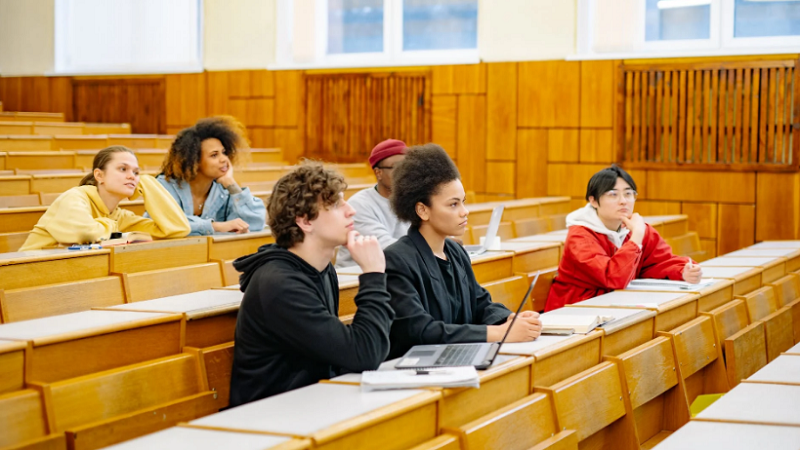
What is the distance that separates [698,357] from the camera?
9.28ft

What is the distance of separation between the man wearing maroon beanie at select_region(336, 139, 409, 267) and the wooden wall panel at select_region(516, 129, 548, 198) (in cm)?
370

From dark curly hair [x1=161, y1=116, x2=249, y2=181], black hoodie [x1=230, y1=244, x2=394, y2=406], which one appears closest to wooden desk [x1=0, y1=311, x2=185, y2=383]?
black hoodie [x1=230, y1=244, x2=394, y2=406]

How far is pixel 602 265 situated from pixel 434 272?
1057mm

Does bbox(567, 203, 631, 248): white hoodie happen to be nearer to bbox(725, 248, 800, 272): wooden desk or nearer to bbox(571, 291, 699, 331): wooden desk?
bbox(571, 291, 699, 331): wooden desk

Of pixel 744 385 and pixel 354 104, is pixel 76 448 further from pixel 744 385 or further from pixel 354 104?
pixel 354 104

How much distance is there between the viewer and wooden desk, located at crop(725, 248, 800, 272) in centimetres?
434

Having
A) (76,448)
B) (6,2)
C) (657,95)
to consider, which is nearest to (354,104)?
(657,95)

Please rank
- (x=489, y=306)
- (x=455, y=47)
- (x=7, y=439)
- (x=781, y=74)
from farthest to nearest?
1. (x=455, y=47)
2. (x=781, y=74)
3. (x=489, y=306)
4. (x=7, y=439)

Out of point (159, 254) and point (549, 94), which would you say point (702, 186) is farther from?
point (159, 254)

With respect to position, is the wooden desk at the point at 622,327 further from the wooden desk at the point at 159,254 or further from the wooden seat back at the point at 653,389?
the wooden desk at the point at 159,254

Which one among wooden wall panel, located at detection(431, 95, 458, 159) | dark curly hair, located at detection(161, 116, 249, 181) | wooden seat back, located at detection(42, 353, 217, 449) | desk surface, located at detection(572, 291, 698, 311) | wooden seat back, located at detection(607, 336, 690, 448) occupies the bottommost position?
wooden seat back, located at detection(607, 336, 690, 448)

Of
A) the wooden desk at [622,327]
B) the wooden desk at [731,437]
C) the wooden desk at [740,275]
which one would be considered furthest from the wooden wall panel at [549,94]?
the wooden desk at [731,437]

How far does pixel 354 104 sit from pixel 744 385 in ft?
18.7

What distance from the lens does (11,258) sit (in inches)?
103
